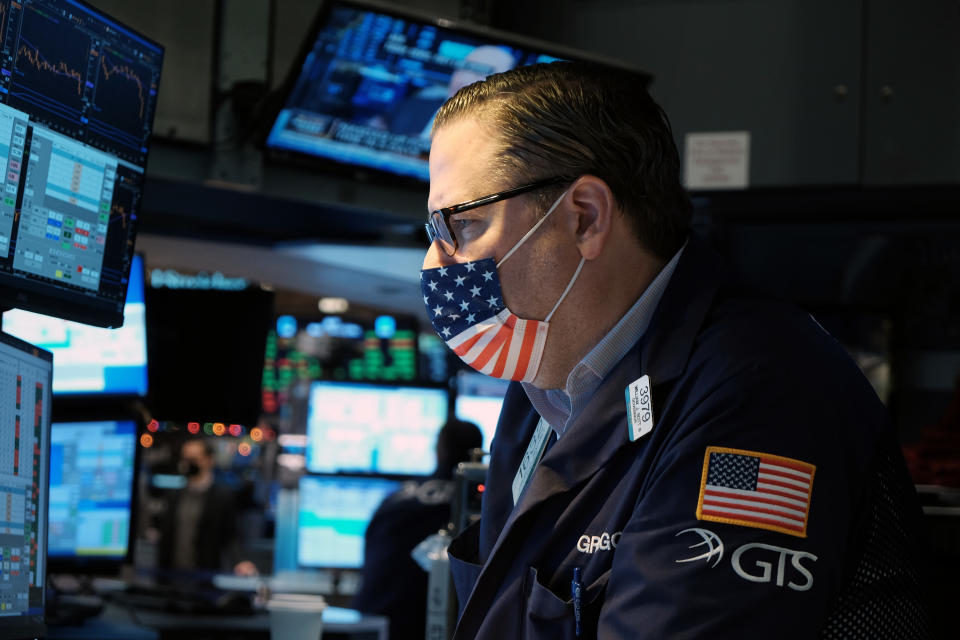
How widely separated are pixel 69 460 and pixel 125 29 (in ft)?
5.96

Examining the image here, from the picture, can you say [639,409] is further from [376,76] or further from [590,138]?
[376,76]

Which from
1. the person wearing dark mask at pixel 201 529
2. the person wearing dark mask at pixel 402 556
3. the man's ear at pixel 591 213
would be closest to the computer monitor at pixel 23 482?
the man's ear at pixel 591 213

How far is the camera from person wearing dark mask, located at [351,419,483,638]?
4.32 metres

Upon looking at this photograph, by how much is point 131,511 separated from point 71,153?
76.7 inches

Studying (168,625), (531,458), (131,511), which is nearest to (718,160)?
(131,511)

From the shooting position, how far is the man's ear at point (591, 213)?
1.50 metres

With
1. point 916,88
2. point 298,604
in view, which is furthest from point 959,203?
point 298,604

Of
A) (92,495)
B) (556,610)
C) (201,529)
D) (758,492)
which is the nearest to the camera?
(758,492)

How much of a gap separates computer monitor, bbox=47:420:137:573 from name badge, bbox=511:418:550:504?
2019 mm

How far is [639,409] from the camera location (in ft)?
4.58

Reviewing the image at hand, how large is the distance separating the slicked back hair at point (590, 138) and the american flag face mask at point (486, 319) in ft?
0.33

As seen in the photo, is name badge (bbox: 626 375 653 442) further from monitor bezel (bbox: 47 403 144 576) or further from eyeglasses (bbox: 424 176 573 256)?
monitor bezel (bbox: 47 403 144 576)

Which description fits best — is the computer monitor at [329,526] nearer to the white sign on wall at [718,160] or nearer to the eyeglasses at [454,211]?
the white sign on wall at [718,160]

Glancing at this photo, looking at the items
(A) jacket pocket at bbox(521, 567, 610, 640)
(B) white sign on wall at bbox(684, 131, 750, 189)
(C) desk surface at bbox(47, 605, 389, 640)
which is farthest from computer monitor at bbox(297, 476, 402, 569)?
(A) jacket pocket at bbox(521, 567, 610, 640)
